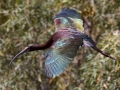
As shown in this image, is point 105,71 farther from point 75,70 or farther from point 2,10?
point 2,10

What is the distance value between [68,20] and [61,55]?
92cm

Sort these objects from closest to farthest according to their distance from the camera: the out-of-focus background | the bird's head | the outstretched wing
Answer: the outstretched wing < the bird's head < the out-of-focus background

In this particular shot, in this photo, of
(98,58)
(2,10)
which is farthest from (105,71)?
(2,10)

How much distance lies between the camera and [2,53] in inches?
230

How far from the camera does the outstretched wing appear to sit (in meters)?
3.78

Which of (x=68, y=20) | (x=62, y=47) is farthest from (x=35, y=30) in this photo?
(x=62, y=47)

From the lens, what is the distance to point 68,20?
189 inches

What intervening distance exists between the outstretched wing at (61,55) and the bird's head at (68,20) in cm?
57

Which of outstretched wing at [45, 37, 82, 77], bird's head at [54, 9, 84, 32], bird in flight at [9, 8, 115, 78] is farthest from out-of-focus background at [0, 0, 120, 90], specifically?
outstretched wing at [45, 37, 82, 77]

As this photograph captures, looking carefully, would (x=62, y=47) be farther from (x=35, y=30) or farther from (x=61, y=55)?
(x=35, y=30)

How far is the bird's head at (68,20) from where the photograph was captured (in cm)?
465

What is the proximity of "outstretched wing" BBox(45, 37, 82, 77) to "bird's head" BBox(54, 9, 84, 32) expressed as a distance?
1.88 ft

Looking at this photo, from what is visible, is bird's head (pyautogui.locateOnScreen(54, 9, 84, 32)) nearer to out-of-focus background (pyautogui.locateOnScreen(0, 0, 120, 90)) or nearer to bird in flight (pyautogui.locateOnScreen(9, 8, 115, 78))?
bird in flight (pyautogui.locateOnScreen(9, 8, 115, 78))

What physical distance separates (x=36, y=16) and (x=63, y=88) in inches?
37.2
